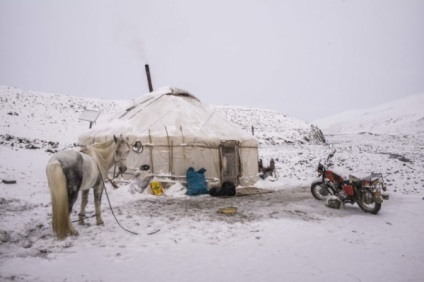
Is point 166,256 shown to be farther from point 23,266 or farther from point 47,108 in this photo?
point 47,108

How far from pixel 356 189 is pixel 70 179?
26.6 ft

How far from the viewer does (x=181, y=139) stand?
37.6 feet

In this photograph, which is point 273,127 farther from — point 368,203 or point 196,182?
point 368,203

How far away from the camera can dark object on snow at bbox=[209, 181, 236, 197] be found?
10773 mm

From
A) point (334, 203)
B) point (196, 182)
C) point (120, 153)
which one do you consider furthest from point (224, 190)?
point (120, 153)

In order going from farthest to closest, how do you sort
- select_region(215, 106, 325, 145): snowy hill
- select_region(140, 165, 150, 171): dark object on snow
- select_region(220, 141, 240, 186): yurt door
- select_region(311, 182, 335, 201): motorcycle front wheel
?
select_region(215, 106, 325, 145): snowy hill < select_region(220, 141, 240, 186): yurt door < select_region(140, 165, 150, 171): dark object on snow < select_region(311, 182, 335, 201): motorcycle front wheel

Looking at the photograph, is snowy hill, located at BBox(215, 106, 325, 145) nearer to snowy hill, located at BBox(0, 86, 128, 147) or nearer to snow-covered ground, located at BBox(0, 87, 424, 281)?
snowy hill, located at BBox(0, 86, 128, 147)

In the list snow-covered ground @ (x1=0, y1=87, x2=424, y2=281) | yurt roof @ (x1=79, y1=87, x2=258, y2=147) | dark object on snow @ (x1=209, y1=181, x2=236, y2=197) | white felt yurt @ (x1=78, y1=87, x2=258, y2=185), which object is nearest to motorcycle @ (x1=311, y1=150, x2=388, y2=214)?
snow-covered ground @ (x1=0, y1=87, x2=424, y2=281)

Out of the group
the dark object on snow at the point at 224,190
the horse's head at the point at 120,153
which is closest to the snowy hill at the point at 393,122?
the dark object on snow at the point at 224,190

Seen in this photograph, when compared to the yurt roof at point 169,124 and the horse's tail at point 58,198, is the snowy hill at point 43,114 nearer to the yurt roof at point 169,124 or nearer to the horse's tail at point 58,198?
the yurt roof at point 169,124

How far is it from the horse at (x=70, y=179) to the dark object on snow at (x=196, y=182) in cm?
447

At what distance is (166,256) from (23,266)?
6.99ft

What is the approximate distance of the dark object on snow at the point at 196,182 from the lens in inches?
426

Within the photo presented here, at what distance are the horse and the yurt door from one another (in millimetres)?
6334
